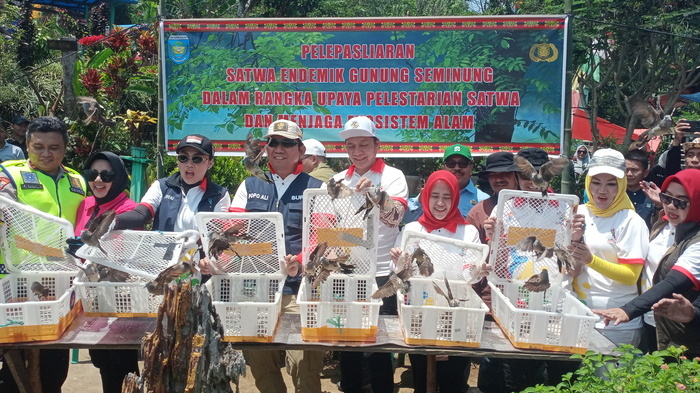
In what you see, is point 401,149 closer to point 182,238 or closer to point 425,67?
point 425,67

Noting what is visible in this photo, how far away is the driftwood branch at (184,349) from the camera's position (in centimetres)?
278

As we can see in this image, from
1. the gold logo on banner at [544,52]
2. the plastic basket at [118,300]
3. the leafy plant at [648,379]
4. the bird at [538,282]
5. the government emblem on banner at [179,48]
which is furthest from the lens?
the government emblem on banner at [179,48]

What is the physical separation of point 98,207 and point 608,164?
131 inches

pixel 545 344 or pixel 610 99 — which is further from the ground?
pixel 610 99

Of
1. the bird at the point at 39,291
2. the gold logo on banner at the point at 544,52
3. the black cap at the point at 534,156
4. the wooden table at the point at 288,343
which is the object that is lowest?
the wooden table at the point at 288,343

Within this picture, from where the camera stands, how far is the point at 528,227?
4.02 metres

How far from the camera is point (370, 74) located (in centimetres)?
704

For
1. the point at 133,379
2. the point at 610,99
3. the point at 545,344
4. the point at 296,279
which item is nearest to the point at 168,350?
the point at 133,379

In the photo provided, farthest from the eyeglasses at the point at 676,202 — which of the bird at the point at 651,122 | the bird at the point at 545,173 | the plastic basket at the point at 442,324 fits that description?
the bird at the point at 651,122

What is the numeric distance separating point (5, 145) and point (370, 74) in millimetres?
4243

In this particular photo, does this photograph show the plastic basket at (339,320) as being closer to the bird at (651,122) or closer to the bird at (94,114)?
the bird at (651,122)

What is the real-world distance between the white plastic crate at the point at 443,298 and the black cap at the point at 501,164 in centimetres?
125

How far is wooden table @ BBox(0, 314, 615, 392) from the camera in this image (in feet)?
11.6

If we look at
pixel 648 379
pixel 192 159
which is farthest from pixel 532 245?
pixel 192 159
